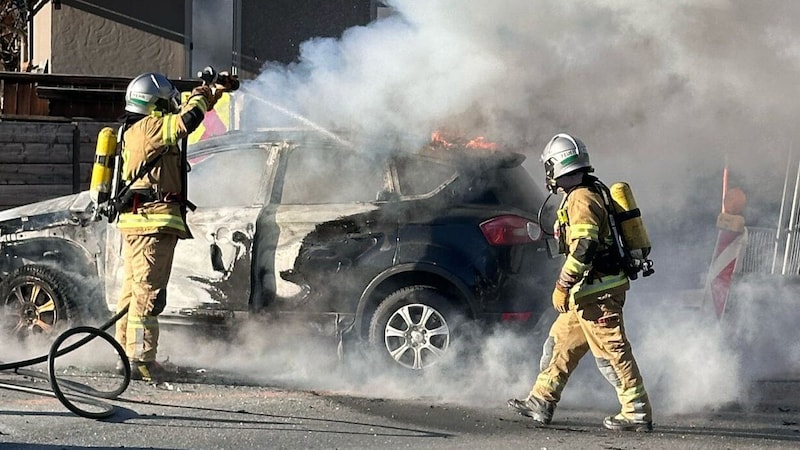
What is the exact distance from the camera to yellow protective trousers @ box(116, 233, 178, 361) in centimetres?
668

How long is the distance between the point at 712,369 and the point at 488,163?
199 centimetres

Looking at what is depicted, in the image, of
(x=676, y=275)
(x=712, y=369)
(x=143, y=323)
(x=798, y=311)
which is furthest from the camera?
(x=798, y=311)

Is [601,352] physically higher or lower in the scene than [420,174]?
lower

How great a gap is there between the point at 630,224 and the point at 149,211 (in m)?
2.89

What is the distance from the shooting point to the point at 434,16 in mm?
6969

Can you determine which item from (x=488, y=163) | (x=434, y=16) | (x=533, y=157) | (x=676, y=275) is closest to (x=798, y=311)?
(x=676, y=275)

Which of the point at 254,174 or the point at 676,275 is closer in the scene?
the point at 254,174

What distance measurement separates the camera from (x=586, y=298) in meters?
5.91

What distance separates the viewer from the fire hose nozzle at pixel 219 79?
6.63 metres

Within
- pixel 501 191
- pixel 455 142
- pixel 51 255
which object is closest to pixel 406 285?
pixel 501 191

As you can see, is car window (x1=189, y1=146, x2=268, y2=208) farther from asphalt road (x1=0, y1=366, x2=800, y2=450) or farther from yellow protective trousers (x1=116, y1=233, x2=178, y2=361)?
asphalt road (x1=0, y1=366, x2=800, y2=450)

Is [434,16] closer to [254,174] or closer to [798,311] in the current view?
[254,174]

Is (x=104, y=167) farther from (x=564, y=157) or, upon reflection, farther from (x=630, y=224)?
(x=630, y=224)

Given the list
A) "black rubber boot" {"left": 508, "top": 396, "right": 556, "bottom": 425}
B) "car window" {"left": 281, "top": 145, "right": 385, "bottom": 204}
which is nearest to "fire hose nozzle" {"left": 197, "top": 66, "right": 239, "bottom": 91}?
"car window" {"left": 281, "top": 145, "right": 385, "bottom": 204}
